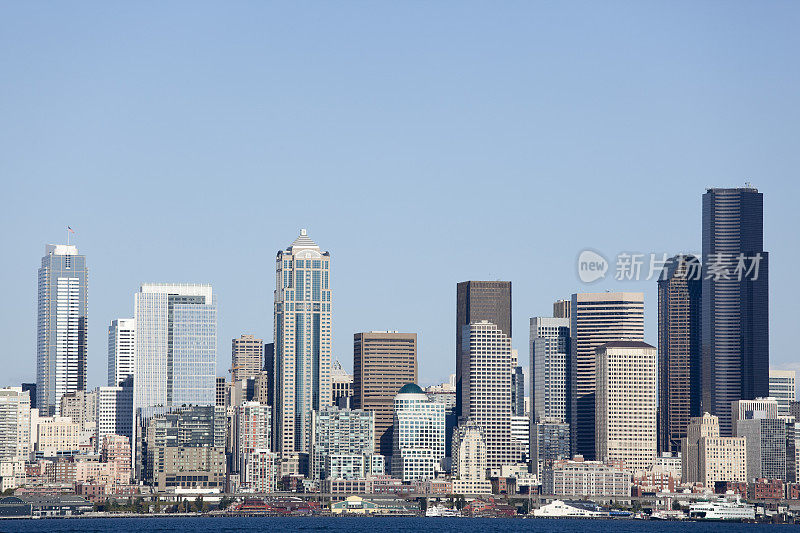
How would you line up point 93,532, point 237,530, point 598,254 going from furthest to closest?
1. point 237,530
2. point 93,532
3. point 598,254

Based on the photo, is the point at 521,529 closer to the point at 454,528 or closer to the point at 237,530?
the point at 454,528

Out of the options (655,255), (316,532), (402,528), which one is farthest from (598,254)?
(402,528)

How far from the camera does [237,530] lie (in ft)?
629

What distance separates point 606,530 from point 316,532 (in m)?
37.7

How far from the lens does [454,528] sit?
199250mm

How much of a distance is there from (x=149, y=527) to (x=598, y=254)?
3061 inches

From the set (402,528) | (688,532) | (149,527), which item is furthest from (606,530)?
(149,527)

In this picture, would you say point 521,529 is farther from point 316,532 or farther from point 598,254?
point 598,254

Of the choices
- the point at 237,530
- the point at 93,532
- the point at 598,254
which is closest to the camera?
the point at 598,254

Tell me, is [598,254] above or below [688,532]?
above

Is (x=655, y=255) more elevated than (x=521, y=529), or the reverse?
(x=655, y=255)

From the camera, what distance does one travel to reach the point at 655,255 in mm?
140000

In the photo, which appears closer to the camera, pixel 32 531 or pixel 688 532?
pixel 32 531

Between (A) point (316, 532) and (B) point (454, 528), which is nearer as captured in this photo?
(A) point (316, 532)
